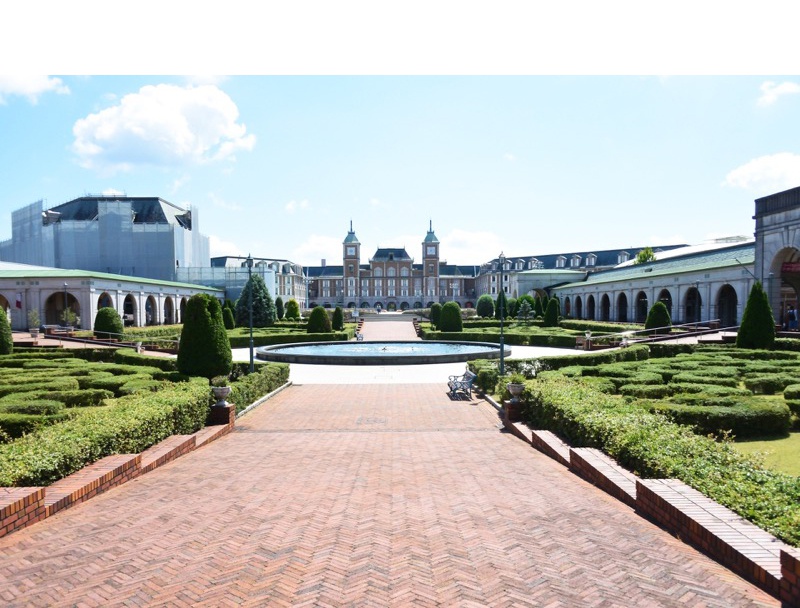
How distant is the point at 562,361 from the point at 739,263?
791 inches

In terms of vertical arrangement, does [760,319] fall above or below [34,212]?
below

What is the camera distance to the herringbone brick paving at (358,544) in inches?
149

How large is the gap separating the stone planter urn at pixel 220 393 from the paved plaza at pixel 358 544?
278cm

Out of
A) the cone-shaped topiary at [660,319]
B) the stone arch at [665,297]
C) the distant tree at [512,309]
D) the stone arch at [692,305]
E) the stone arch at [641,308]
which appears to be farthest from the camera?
the distant tree at [512,309]

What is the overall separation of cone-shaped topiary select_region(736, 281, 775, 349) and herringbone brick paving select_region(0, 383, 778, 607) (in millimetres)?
18606

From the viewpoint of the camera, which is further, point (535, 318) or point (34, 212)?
point (34, 212)

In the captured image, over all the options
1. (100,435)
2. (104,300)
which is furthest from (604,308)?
(100,435)

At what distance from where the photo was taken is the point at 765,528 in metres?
4.38

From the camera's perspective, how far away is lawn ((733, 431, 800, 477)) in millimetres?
7059

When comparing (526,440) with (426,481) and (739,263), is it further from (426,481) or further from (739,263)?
(739,263)

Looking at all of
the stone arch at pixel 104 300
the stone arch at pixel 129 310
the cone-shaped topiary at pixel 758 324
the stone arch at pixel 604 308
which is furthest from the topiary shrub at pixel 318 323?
the stone arch at pixel 604 308

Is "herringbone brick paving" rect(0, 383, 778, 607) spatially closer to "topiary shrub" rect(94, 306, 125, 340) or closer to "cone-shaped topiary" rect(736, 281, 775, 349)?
"cone-shaped topiary" rect(736, 281, 775, 349)

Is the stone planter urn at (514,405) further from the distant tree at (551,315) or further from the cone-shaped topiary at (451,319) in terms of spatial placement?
the distant tree at (551,315)

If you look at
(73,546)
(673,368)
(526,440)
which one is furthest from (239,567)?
(673,368)
